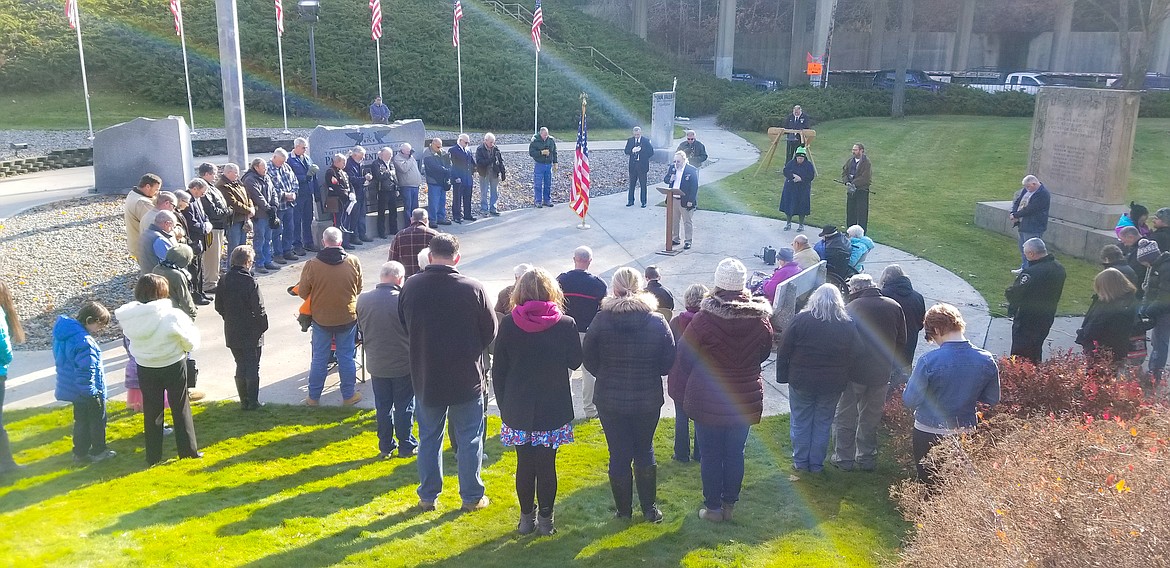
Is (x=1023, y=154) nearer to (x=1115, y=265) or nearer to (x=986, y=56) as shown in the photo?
(x=1115, y=265)

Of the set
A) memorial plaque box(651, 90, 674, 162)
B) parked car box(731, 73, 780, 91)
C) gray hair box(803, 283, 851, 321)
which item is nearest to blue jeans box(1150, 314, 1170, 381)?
gray hair box(803, 283, 851, 321)

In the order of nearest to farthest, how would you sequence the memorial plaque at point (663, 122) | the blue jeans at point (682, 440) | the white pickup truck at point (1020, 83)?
the blue jeans at point (682, 440) → the memorial plaque at point (663, 122) → the white pickup truck at point (1020, 83)

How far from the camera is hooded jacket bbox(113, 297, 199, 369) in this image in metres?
6.54

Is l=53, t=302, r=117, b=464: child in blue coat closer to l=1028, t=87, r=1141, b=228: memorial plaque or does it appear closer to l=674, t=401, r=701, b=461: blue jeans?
l=674, t=401, r=701, b=461: blue jeans

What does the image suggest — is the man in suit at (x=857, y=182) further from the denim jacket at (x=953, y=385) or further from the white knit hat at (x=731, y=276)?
the white knit hat at (x=731, y=276)

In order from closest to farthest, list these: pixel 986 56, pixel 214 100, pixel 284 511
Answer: pixel 284 511, pixel 214 100, pixel 986 56

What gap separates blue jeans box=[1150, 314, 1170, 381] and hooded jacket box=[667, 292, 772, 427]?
17.6 ft

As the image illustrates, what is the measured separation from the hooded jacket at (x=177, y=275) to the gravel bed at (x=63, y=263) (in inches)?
94.6

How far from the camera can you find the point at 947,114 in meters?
34.9

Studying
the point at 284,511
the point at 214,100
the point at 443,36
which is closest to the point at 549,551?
the point at 284,511

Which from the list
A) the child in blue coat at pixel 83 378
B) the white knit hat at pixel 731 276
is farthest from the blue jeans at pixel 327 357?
the white knit hat at pixel 731 276

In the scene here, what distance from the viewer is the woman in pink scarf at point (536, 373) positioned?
5504mm

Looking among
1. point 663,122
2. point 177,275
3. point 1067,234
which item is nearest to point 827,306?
point 177,275

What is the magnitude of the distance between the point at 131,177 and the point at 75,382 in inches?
425
